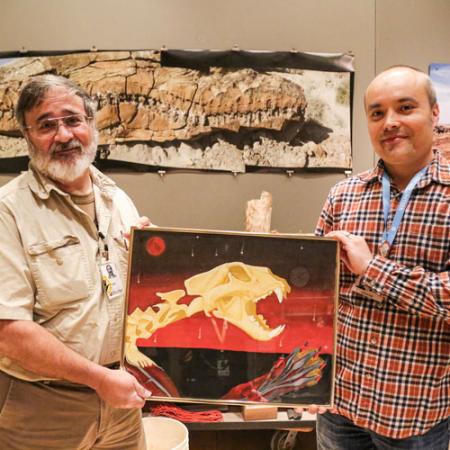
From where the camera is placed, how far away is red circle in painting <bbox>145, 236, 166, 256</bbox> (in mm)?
1413

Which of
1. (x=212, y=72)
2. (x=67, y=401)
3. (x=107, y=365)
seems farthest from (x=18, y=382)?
(x=212, y=72)

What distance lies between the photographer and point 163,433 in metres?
2.47

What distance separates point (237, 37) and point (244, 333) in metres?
2.25

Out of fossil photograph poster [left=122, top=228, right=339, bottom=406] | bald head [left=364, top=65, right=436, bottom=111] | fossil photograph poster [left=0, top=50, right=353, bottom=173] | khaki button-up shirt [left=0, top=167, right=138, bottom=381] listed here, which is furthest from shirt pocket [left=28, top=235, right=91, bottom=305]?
fossil photograph poster [left=0, top=50, right=353, bottom=173]

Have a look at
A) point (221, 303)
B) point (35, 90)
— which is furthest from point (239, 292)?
point (35, 90)

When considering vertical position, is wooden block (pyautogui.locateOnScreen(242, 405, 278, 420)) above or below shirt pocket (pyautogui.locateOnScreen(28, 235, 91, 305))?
below

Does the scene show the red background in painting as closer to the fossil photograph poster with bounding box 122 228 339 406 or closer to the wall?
the fossil photograph poster with bounding box 122 228 339 406

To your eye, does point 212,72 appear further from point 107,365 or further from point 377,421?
point 377,421

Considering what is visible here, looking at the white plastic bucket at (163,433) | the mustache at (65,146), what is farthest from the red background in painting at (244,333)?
the white plastic bucket at (163,433)

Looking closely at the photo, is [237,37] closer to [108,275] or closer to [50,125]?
[50,125]

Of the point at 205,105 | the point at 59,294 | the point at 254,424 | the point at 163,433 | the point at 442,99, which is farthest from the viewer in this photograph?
the point at 442,99

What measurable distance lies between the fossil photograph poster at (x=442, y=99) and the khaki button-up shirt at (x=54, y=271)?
8.35ft

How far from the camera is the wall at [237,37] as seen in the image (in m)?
2.95

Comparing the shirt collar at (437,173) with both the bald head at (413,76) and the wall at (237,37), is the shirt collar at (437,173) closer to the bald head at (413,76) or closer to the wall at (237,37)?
the bald head at (413,76)
